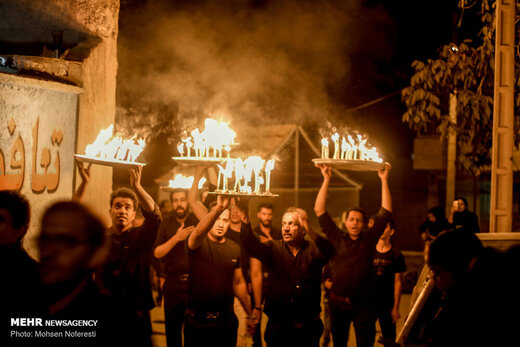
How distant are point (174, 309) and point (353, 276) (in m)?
2.12

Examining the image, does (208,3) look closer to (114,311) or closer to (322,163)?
(322,163)

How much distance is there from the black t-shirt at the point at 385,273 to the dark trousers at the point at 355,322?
216 mm

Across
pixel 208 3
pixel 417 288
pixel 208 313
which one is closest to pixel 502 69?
pixel 417 288

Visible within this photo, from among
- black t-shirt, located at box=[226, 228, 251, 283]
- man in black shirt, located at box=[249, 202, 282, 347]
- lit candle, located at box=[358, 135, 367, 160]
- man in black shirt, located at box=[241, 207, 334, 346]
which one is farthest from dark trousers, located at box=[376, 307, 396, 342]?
lit candle, located at box=[358, 135, 367, 160]

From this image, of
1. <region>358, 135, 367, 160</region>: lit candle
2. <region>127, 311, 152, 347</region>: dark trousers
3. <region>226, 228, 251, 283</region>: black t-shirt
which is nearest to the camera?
<region>127, 311, 152, 347</region>: dark trousers

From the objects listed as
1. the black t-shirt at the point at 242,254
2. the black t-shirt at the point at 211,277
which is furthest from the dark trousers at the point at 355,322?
the black t-shirt at the point at 211,277

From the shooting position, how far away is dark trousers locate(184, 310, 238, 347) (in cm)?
571

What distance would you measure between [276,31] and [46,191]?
11925 mm

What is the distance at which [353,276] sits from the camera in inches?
263

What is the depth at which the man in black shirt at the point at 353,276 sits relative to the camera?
662 cm

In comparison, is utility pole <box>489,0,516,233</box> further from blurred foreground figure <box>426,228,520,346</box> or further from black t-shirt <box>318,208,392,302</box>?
blurred foreground figure <box>426,228,520,346</box>

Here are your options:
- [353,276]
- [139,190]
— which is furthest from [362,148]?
[139,190]

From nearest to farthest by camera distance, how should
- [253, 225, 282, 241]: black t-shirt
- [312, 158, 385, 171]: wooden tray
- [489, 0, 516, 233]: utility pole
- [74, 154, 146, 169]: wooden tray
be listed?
[74, 154, 146, 169]: wooden tray
[312, 158, 385, 171]: wooden tray
[489, 0, 516, 233]: utility pole
[253, 225, 282, 241]: black t-shirt

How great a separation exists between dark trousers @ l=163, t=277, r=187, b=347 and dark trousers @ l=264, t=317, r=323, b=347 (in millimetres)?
1408
